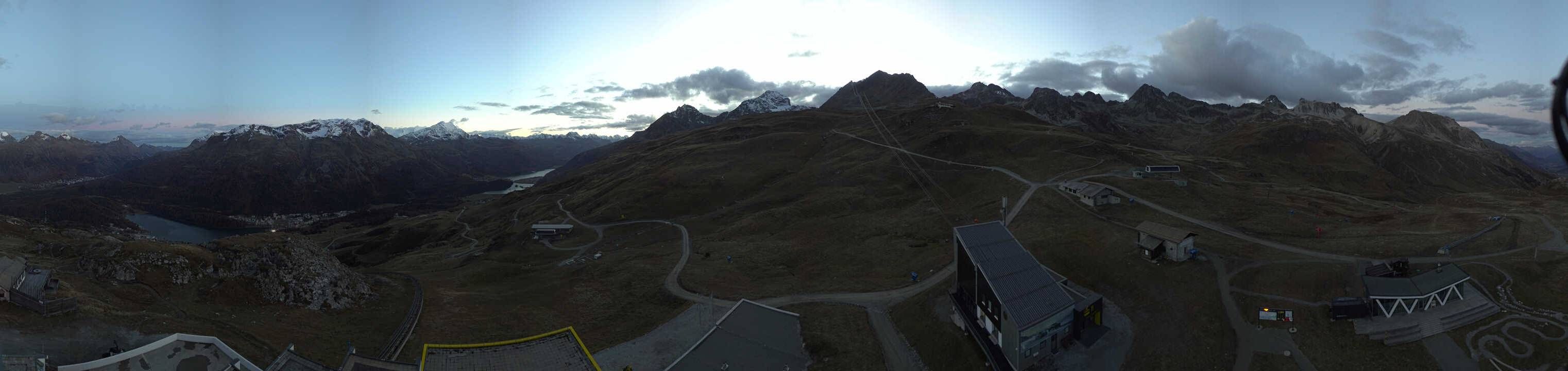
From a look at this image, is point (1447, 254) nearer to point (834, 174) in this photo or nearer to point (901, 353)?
point (901, 353)

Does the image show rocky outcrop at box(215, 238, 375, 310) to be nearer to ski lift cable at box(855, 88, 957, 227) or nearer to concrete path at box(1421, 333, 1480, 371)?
ski lift cable at box(855, 88, 957, 227)

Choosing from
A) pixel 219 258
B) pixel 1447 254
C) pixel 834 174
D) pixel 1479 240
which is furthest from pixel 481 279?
pixel 1479 240

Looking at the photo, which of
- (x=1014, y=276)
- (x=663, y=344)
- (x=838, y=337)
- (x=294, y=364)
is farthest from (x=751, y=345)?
(x=294, y=364)

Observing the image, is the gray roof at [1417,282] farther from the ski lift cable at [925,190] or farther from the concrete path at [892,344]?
the ski lift cable at [925,190]

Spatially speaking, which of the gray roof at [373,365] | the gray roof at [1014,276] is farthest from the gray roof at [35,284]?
the gray roof at [1014,276]

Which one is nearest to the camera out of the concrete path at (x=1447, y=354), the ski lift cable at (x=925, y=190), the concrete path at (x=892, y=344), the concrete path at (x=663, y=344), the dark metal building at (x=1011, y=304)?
the concrete path at (x=1447, y=354)
